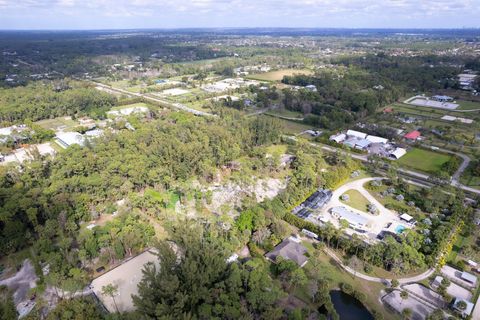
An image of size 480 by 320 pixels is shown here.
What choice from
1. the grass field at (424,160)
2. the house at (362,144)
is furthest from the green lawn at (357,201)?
the house at (362,144)

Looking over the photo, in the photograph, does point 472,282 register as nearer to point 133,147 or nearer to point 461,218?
point 461,218

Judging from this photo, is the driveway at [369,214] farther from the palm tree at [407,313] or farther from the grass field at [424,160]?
the grass field at [424,160]

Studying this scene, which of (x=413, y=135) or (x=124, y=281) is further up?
(x=413, y=135)

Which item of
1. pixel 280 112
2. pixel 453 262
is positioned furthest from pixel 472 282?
pixel 280 112

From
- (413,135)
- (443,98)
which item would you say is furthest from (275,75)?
(413,135)

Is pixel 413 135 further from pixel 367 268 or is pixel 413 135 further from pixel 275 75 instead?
pixel 275 75

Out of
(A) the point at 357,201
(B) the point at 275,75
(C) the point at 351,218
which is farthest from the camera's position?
(B) the point at 275,75

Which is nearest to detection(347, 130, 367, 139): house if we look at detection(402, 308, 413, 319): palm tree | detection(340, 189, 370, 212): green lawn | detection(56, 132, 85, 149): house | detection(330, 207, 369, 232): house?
detection(340, 189, 370, 212): green lawn
